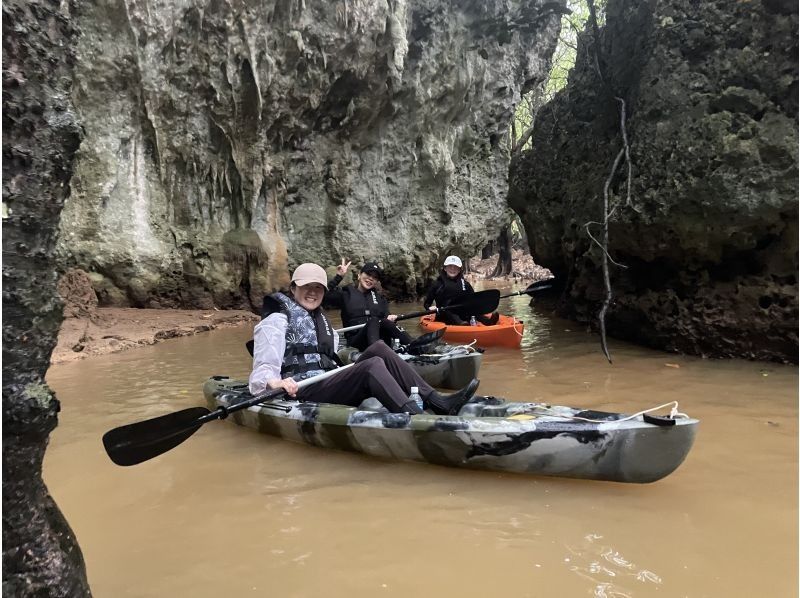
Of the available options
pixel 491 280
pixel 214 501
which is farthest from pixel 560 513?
pixel 491 280

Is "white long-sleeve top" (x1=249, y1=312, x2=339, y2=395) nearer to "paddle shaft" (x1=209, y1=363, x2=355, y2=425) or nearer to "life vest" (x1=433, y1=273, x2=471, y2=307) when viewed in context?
"paddle shaft" (x1=209, y1=363, x2=355, y2=425)

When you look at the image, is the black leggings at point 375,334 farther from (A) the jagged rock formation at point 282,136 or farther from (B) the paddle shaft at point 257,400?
(A) the jagged rock formation at point 282,136

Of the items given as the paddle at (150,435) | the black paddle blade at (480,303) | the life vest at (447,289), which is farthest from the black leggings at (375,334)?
the paddle at (150,435)

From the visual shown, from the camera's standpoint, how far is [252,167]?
35.3ft

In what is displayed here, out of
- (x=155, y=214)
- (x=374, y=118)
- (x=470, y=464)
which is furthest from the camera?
(x=374, y=118)

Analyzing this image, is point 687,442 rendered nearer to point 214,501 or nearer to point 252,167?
point 214,501

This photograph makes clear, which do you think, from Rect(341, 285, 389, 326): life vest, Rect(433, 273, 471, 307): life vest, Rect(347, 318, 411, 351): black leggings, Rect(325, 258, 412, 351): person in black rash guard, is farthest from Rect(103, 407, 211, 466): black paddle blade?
Rect(433, 273, 471, 307): life vest

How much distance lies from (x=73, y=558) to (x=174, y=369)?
15.8 feet

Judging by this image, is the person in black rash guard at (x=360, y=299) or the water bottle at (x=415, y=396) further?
the person in black rash guard at (x=360, y=299)

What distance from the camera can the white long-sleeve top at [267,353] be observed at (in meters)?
3.42

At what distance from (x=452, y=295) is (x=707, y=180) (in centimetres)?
350

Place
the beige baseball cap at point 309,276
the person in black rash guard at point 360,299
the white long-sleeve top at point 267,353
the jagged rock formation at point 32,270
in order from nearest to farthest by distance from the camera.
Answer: the jagged rock formation at point 32,270 < the white long-sleeve top at point 267,353 < the beige baseball cap at point 309,276 < the person in black rash guard at point 360,299

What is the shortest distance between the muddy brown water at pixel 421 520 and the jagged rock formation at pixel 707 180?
1690mm

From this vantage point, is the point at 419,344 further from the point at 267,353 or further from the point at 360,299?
the point at 267,353
